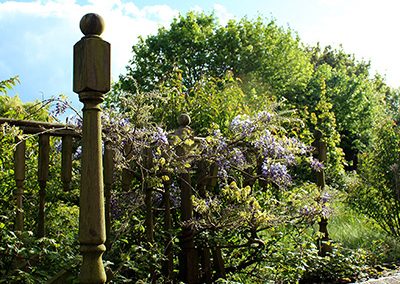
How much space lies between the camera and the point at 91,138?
2.41m

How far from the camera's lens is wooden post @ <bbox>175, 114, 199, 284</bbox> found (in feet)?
14.4

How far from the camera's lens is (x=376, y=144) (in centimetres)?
845

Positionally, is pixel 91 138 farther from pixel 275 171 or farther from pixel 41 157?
pixel 275 171

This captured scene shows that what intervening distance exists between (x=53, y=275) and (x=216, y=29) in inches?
776

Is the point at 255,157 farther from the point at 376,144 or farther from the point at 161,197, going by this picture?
the point at 376,144

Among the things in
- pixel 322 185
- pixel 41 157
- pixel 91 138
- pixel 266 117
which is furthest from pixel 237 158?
pixel 91 138

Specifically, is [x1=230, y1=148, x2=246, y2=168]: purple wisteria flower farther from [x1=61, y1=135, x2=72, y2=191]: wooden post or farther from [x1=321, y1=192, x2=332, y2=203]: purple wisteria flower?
[x1=61, y1=135, x2=72, y2=191]: wooden post

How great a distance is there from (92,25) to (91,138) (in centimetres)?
50

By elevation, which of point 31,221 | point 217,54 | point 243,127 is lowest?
point 31,221

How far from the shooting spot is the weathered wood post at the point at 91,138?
93.8 inches

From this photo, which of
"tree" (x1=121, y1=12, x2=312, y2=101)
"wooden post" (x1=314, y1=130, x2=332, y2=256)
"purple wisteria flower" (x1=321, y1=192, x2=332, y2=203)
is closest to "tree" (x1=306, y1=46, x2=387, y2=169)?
"tree" (x1=121, y1=12, x2=312, y2=101)

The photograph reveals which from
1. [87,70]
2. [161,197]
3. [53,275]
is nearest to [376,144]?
[161,197]

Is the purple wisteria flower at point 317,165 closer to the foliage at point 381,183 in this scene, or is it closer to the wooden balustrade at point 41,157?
the foliage at point 381,183

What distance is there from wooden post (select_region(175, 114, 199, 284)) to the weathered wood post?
6.28 feet
